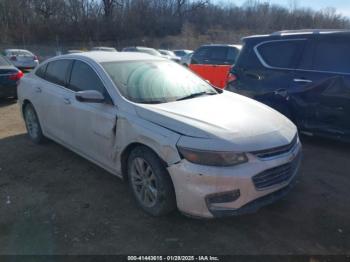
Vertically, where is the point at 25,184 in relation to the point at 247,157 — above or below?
below

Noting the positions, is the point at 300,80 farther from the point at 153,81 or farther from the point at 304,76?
the point at 153,81

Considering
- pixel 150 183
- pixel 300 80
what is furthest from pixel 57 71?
pixel 300 80

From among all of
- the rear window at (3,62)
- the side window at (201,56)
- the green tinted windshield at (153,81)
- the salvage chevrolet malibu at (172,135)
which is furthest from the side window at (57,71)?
the side window at (201,56)

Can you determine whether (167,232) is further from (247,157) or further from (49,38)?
(49,38)

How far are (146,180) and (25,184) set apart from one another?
Result: 1.80m

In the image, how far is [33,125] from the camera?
5582 mm

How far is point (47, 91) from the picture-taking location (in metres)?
4.87

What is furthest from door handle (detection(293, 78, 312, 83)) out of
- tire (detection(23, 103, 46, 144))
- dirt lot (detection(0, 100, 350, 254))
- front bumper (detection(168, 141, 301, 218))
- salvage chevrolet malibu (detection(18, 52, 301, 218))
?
tire (detection(23, 103, 46, 144))

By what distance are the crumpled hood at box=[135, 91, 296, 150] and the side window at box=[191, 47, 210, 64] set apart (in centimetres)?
877

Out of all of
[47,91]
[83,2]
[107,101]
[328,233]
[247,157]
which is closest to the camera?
[247,157]

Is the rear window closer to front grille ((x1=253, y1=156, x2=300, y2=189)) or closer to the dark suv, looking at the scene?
the dark suv

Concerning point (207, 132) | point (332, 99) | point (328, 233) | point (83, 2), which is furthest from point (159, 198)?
point (83, 2)

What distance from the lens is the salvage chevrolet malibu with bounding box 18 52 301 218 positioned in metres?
2.85

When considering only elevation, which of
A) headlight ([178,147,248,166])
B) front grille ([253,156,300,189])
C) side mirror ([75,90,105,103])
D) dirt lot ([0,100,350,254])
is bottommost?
dirt lot ([0,100,350,254])
